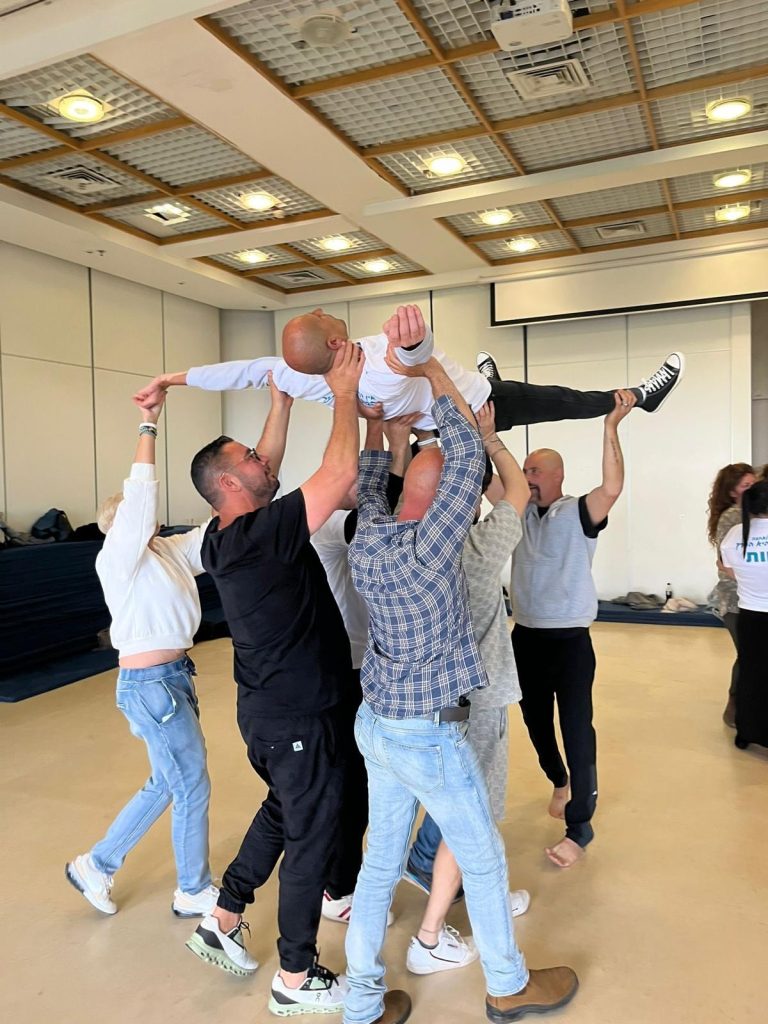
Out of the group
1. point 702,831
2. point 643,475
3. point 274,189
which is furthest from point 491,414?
point 643,475

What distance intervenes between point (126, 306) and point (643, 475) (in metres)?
6.08

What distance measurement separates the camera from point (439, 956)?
245cm

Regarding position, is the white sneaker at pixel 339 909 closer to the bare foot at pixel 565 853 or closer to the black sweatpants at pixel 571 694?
the bare foot at pixel 565 853

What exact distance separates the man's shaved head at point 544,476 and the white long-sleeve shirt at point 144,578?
4.60 ft

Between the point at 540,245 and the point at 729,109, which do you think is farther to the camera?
the point at 540,245

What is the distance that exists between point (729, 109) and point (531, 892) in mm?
4975

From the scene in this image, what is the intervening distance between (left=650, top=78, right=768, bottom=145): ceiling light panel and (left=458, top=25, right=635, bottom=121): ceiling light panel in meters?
0.43

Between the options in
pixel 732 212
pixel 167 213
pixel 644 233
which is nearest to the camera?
pixel 167 213

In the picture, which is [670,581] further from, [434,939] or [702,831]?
[434,939]

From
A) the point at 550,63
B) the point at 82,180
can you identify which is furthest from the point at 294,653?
the point at 82,180

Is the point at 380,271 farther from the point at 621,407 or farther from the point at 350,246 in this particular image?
the point at 621,407

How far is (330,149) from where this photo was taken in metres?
5.29

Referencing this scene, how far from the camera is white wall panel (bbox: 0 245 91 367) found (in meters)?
6.99

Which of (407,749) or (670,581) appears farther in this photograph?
(670,581)
